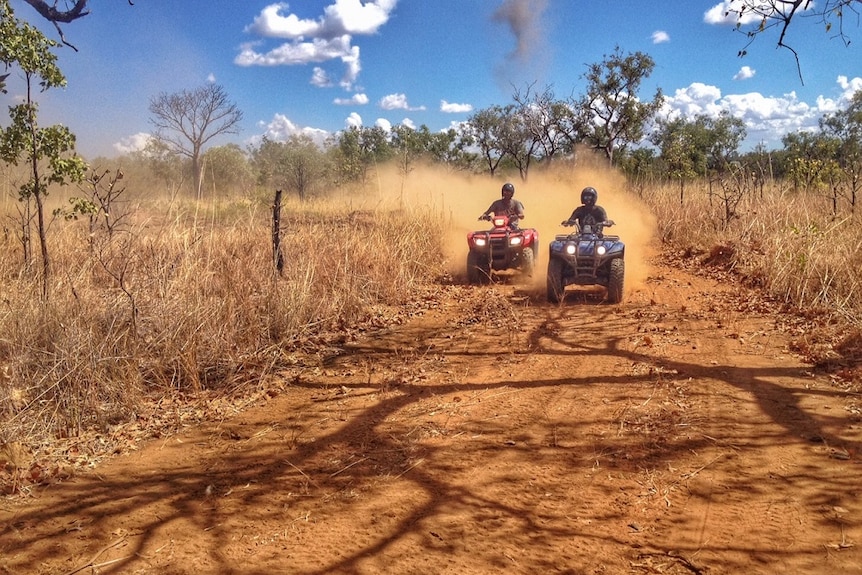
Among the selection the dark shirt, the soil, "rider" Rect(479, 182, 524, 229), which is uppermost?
"rider" Rect(479, 182, 524, 229)

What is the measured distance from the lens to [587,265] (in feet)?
24.4

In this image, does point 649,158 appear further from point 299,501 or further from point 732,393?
point 299,501

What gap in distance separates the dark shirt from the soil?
3.26 metres

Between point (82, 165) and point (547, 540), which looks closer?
point (547, 540)

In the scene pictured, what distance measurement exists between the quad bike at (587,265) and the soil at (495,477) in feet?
6.50

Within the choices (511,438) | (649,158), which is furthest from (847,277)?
(649,158)

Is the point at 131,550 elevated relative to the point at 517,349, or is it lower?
lower

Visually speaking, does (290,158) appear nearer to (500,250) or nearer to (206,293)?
(500,250)

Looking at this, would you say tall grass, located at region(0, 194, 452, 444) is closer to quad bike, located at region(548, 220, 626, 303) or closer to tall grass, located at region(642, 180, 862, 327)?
quad bike, located at region(548, 220, 626, 303)

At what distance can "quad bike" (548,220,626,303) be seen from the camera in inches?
289

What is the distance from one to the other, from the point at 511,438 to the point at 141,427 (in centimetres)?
266

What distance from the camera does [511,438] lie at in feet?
12.4

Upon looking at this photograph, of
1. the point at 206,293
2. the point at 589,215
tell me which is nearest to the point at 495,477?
the point at 206,293

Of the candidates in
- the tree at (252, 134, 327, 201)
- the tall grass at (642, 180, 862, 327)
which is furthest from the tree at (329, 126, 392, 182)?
the tall grass at (642, 180, 862, 327)
